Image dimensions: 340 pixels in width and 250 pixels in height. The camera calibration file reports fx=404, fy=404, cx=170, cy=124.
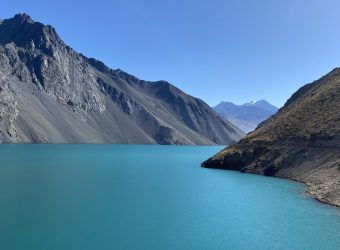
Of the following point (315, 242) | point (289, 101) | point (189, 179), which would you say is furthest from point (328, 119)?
point (315, 242)

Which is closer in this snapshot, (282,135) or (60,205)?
(60,205)

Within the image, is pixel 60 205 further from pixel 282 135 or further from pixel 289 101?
pixel 289 101

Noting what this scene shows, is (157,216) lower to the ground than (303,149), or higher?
lower

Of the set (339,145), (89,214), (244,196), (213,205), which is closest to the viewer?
(89,214)

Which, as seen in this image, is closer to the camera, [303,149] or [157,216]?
[157,216]
